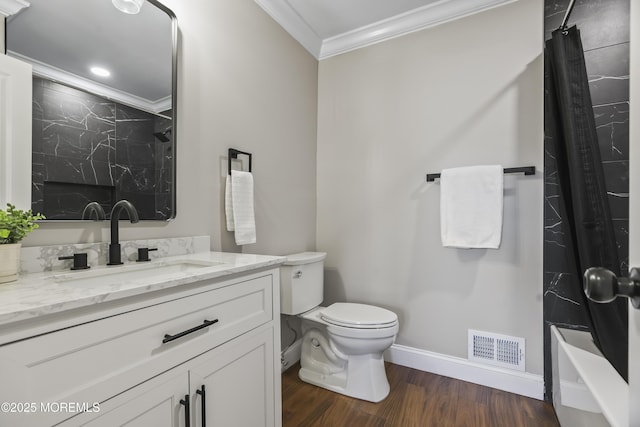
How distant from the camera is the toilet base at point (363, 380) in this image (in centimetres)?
173

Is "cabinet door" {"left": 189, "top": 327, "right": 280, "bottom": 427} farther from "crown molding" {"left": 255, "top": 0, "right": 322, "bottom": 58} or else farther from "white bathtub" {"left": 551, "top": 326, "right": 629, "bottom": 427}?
"crown molding" {"left": 255, "top": 0, "right": 322, "bottom": 58}

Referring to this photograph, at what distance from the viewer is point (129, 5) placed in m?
1.27

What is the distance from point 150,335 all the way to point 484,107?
6.81 ft

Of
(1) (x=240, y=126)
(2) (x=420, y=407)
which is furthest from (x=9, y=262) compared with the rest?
(2) (x=420, y=407)

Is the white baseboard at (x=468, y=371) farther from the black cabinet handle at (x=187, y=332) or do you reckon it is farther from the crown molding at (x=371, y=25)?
the crown molding at (x=371, y=25)

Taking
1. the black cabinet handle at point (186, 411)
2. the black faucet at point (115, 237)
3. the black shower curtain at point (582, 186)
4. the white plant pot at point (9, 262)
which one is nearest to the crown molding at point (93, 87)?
the black faucet at point (115, 237)

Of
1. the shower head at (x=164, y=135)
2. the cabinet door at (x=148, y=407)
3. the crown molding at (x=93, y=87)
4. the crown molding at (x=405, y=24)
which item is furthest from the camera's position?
the crown molding at (x=405, y=24)

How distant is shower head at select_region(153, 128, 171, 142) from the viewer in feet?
4.47

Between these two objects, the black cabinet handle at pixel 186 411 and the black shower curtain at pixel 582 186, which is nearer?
the black cabinet handle at pixel 186 411

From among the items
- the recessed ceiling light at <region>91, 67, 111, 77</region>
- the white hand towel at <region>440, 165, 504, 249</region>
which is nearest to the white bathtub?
the white hand towel at <region>440, 165, 504, 249</region>

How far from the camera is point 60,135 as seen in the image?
1062 millimetres

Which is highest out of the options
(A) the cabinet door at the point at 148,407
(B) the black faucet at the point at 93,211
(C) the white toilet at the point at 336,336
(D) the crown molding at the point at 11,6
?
(D) the crown molding at the point at 11,6

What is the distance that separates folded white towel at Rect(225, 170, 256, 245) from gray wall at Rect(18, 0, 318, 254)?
7cm

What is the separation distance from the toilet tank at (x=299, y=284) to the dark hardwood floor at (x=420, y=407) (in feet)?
1.60
